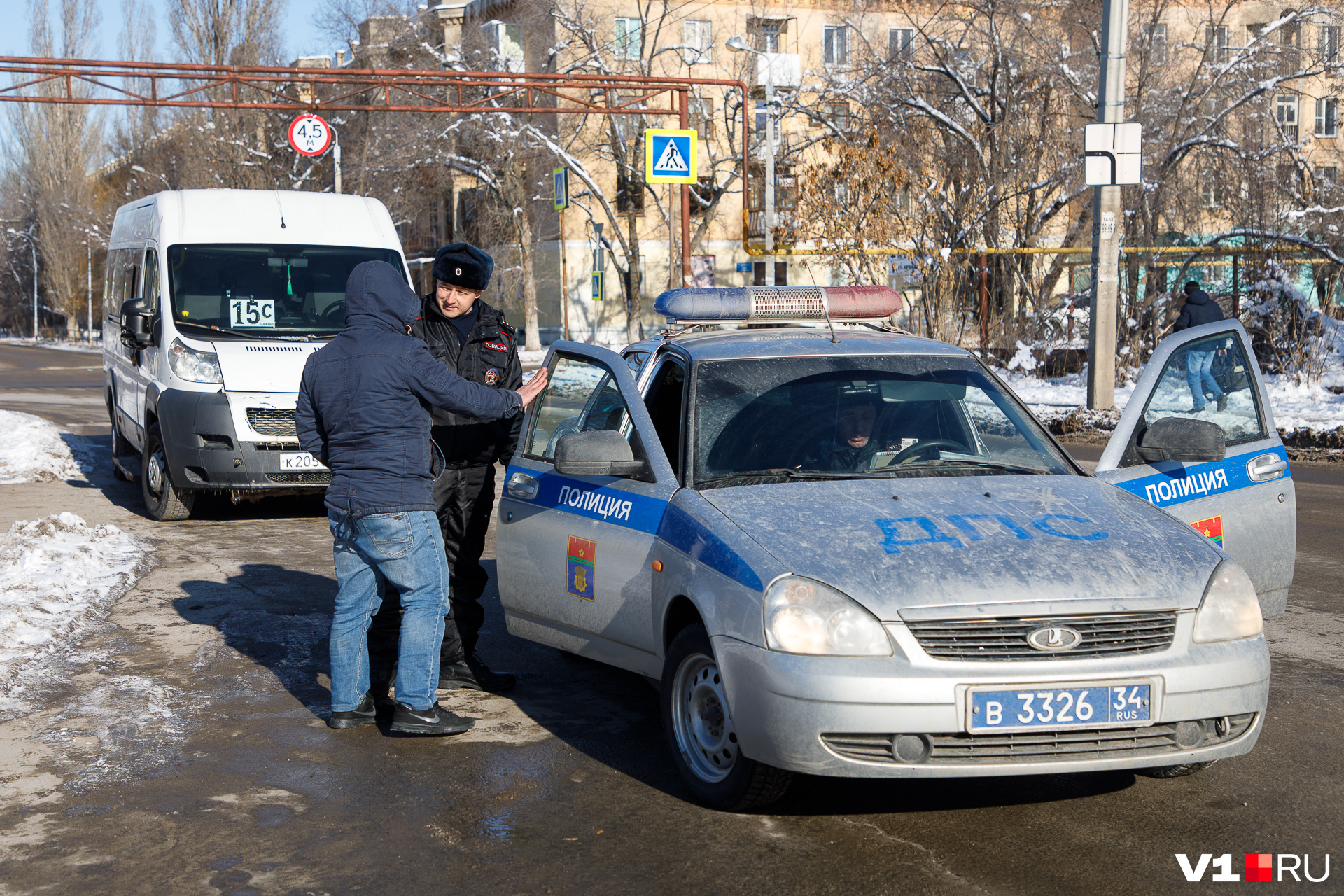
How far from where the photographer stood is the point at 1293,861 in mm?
3959

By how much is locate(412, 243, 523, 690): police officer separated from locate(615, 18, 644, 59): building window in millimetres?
35165

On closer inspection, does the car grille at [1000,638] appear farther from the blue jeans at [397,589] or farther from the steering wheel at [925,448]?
the blue jeans at [397,589]

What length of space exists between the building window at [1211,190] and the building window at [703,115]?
59.8ft

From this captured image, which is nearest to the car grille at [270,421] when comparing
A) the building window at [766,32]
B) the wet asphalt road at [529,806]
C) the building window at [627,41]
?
the wet asphalt road at [529,806]

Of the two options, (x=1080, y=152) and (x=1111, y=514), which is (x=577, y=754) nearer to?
(x=1111, y=514)

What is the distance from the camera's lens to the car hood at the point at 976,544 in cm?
402

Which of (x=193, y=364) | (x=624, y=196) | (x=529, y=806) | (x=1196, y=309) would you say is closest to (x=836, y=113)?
(x=1196, y=309)

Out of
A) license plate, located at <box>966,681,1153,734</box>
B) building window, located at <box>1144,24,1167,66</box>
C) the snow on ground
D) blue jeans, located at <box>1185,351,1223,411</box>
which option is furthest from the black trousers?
the snow on ground

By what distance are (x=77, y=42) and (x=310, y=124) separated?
1874 inches

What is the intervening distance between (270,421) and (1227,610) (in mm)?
8031

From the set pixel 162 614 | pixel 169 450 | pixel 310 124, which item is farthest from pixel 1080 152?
pixel 162 614

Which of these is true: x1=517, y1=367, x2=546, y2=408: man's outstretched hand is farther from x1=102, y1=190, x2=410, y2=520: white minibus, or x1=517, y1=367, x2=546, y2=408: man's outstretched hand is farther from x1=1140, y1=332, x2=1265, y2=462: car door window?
x1=102, y1=190, x2=410, y2=520: white minibus

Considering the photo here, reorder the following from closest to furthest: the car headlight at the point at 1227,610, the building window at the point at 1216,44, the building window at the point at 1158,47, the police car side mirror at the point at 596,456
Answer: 1. the car headlight at the point at 1227,610
2. the police car side mirror at the point at 596,456
3. the building window at the point at 1216,44
4. the building window at the point at 1158,47

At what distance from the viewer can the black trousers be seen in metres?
6.08
